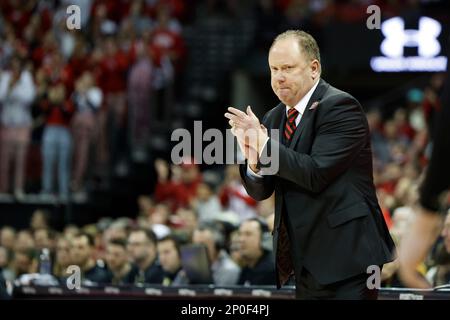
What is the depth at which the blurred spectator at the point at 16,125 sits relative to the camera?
15648mm

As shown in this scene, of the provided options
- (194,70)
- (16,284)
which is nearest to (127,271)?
(16,284)

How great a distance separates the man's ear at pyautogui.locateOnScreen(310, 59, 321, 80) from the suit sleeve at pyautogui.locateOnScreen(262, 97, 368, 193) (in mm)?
187

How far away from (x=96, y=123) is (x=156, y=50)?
181 centimetres

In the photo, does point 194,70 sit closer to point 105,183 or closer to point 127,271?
point 105,183

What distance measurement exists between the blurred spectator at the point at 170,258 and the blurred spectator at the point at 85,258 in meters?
0.85

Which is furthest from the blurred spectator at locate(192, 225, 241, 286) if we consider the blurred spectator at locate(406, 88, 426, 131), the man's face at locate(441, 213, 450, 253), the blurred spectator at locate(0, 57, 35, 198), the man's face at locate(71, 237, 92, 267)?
the blurred spectator at locate(406, 88, 426, 131)

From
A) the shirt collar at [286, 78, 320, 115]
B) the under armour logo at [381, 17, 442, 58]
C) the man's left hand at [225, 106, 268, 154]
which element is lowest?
the man's left hand at [225, 106, 268, 154]

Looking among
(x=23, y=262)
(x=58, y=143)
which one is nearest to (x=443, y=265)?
(x=23, y=262)

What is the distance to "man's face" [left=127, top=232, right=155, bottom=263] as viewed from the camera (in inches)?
376

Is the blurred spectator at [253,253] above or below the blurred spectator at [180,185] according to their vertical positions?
below

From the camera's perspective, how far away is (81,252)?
10.1 meters

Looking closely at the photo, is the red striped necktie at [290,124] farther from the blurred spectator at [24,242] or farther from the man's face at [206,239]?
the blurred spectator at [24,242]

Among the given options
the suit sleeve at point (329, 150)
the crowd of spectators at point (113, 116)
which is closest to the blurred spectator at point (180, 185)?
the crowd of spectators at point (113, 116)

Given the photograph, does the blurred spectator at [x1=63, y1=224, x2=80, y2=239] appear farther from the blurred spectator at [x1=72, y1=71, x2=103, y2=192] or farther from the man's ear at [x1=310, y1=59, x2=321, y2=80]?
the man's ear at [x1=310, y1=59, x2=321, y2=80]
